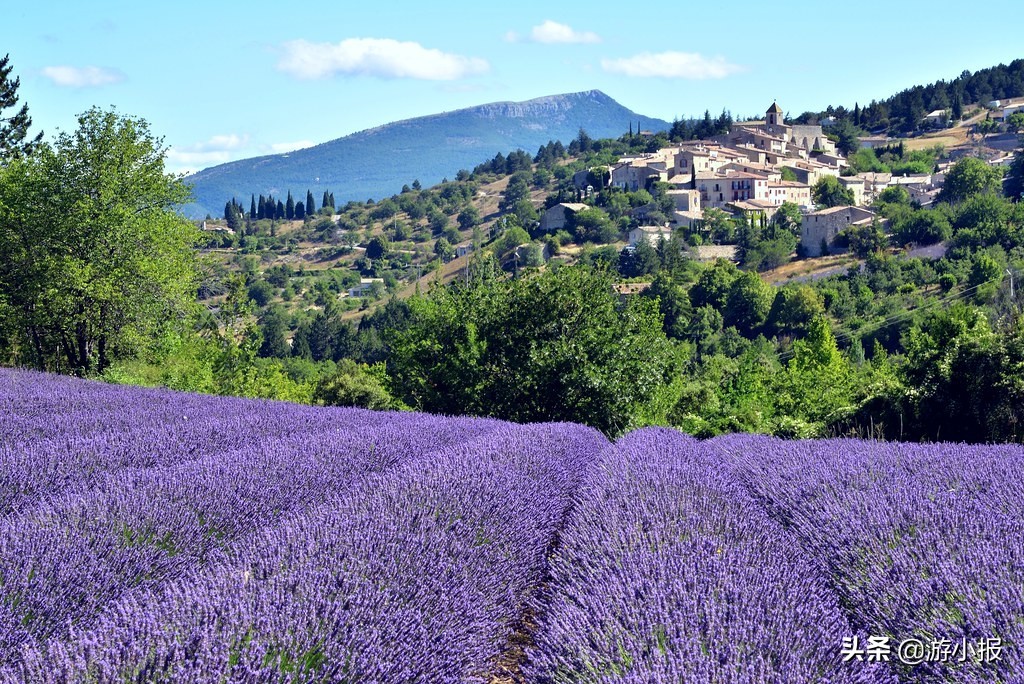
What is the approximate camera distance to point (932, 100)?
142 meters

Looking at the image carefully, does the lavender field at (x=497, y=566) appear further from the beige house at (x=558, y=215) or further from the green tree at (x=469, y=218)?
the green tree at (x=469, y=218)

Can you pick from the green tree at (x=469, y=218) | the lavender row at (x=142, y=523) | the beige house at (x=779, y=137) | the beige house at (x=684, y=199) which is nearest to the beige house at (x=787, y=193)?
the beige house at (x=684, y=199)

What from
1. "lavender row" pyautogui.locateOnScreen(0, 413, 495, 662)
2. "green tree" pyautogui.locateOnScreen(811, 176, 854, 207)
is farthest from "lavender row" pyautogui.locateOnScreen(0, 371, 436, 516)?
"green tree" pyautogui.locateOnScreen(811, 176, 854, 207)

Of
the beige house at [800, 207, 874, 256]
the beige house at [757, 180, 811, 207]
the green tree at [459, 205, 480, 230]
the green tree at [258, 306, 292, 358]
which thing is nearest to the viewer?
the green tree at [258, 306, 292, 358]

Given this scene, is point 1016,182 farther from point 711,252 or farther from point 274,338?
point 274,338

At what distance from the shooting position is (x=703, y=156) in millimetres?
113875

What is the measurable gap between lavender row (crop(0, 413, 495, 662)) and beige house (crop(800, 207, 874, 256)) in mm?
85751

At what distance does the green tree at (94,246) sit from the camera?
15.2 metres

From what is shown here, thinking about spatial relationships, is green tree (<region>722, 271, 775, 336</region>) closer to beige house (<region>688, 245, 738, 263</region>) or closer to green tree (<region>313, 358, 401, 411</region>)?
beige house (<region>688, 245, 738, 263</region>)

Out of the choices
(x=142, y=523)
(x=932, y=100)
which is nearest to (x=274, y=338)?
(x=142, y=523)

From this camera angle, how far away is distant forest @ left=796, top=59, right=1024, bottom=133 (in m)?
138

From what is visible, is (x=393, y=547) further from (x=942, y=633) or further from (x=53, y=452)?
(x=53, y=452)

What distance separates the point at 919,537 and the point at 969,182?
336 feet

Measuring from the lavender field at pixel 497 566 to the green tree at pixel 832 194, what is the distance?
9970 cm
